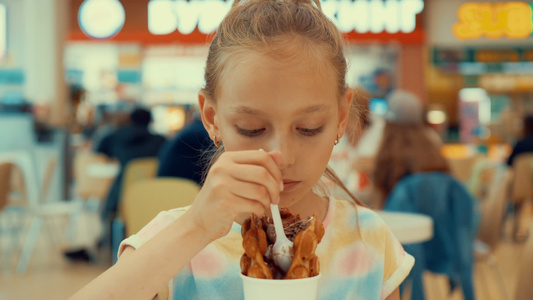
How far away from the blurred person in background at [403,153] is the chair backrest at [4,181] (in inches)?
120

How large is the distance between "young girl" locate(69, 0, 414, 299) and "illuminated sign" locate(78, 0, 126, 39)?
957cm

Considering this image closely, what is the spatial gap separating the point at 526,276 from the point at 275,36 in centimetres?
110

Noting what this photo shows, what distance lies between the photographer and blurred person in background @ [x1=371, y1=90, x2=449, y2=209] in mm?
3426

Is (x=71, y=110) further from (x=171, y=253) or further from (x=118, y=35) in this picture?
(x=171, y=253)

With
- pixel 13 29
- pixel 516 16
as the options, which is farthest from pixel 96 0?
pixel 516 16

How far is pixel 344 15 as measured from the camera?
959 centimetres

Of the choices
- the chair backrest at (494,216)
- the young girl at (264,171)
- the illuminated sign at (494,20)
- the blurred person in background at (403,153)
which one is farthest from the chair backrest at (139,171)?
the illuminated sign at (494,20)

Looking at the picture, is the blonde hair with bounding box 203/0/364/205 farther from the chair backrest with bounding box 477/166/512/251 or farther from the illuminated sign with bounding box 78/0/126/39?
the illuminated sign with bounding box 78/0/126/39

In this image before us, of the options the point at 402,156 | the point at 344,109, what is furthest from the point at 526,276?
the point at 402,156

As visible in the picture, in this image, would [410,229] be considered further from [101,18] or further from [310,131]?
[101,18]

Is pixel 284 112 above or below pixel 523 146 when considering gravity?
above

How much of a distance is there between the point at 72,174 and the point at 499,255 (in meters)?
5.41

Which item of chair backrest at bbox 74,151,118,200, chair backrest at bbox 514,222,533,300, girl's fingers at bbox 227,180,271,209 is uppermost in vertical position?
girl's fingers at bbox 227,180,271,209

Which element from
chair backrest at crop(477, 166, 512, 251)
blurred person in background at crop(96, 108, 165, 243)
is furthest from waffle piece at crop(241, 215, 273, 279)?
blurred person in background at crop(96, 108, 165, 243)
